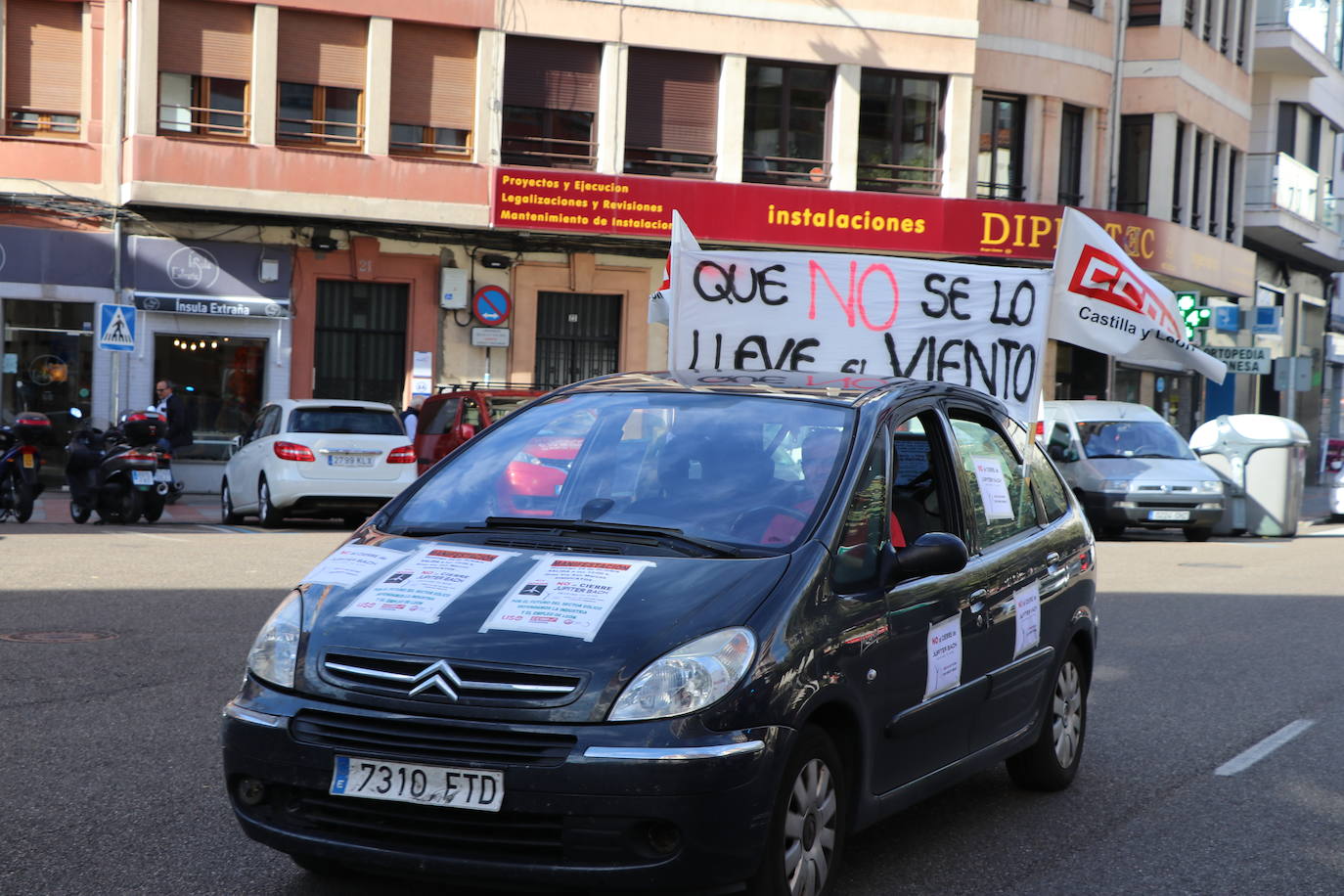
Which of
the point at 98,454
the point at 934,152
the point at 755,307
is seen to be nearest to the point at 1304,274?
the point at 934,152

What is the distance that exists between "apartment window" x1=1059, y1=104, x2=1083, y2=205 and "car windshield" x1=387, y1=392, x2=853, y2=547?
27.7 m

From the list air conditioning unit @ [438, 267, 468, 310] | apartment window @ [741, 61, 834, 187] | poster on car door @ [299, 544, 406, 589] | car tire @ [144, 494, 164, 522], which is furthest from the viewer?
apartment window @ [741, 61, 834, 187]

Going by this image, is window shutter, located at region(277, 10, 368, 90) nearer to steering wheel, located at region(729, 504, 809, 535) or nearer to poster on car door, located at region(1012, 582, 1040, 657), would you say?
poster on car door, located at region(1012, 582, 1040, 657)

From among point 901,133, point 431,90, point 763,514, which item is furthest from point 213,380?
point 763,514

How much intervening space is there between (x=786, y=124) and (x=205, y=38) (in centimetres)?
952

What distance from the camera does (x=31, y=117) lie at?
2478 centimetres

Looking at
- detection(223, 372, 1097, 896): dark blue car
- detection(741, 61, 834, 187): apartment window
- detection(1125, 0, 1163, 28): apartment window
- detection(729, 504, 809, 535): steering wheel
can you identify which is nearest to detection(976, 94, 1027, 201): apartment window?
detection(741, 61, 834, 187): apartment window

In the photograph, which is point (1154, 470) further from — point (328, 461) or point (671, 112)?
point (328, 461)

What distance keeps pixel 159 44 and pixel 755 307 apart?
17.3 metres

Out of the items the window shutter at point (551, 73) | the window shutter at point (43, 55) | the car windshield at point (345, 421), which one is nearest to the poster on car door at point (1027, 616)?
the car windshield at point (345, 421)

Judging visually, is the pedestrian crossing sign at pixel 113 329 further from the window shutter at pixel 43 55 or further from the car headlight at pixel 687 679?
the car headlight at pixel 687 679

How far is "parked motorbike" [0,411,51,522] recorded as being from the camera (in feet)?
57.6

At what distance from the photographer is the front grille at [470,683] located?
4172 millimetres

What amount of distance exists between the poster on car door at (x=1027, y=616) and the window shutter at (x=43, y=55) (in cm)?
2212
